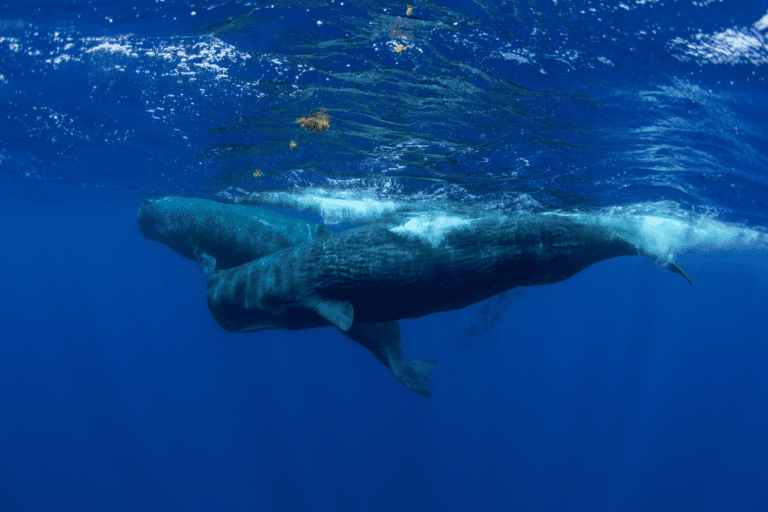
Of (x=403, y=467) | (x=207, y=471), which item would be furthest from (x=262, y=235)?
(x=207, y=471)

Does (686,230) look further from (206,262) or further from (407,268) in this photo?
(206,262)

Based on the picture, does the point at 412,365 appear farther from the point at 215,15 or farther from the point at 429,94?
the point at 215,15

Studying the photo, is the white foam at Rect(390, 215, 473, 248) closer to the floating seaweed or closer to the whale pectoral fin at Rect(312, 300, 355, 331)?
the whale pectoral fin at Rect(312, 300, 355, 331)

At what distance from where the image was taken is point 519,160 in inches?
426

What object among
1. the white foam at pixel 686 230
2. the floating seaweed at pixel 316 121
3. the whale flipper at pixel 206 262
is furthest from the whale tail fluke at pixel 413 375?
the white foam at pixel 686 230

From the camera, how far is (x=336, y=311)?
12.1 ft

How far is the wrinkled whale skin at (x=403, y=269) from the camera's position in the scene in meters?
3.75

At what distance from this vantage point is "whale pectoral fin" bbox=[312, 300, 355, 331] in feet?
11.7

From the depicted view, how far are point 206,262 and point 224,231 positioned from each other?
598 millimetres

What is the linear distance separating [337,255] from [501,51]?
4.96 meters

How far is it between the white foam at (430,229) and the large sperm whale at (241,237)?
4.89ft

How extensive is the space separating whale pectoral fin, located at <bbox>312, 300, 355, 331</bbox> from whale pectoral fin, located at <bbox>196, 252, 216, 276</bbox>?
335 cm

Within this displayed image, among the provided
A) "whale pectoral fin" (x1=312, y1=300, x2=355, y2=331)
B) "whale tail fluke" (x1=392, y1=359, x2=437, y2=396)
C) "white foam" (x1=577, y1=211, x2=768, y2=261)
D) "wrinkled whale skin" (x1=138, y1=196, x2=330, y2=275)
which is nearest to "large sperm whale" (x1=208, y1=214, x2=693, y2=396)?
"whale pectoral fin" (x1=312, y1=300, x2=355, y2=331)

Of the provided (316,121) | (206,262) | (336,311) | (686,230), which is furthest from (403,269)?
(686,230)
